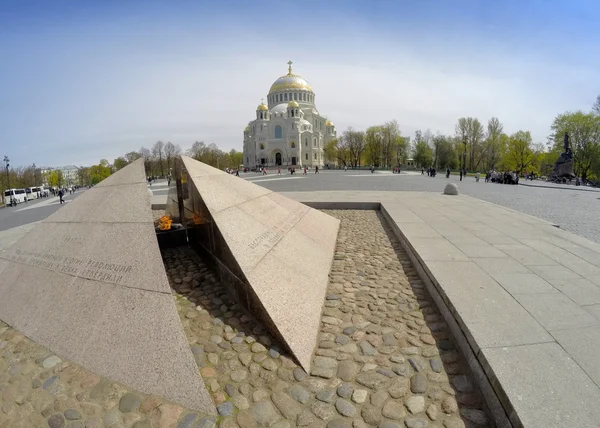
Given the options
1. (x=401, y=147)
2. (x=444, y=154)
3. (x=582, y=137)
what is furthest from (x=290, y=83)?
(x=582, y=137)

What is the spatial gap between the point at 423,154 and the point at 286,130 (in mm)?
31380

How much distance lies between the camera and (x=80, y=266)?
3.68 meters

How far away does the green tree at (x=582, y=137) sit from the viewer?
37.6 m

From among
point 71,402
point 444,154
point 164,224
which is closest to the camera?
point 71,402

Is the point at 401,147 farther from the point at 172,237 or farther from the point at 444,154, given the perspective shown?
the point at 172,237

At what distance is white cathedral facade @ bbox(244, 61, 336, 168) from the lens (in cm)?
7169

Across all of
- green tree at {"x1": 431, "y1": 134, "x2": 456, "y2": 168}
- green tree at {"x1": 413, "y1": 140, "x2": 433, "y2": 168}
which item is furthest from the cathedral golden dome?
green tree at {"x1": 431, "y1": 134, "x2": 456, "y2": 168}

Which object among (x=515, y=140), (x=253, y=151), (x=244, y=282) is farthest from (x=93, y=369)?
(x=253, y=151)

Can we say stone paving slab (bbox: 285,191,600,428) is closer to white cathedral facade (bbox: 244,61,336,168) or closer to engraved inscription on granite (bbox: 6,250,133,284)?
engraved inscription on granite (bbox: 6,250,133,284)

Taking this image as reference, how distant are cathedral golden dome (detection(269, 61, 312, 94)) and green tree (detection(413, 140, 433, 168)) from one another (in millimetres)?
31874

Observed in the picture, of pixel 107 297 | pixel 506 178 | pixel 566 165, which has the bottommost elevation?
pixel 107 297

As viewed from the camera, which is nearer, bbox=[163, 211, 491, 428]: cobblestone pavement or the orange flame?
bbox=[163, 211, 491, 428]: cobblestone pavement

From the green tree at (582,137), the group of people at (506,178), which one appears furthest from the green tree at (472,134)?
the group of people at (506,178)

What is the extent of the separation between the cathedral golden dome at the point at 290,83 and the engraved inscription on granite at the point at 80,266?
3167 inches
